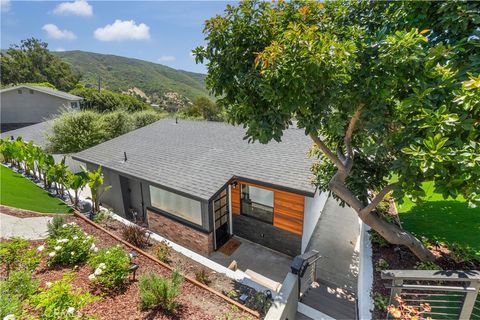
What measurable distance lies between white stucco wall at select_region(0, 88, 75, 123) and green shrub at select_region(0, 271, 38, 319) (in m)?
33.7

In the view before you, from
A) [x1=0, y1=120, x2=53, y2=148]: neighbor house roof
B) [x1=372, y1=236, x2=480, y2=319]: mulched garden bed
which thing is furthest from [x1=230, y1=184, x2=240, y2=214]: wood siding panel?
[x1=0, y1=120, x2=53, y2=148]: neighbor house roof

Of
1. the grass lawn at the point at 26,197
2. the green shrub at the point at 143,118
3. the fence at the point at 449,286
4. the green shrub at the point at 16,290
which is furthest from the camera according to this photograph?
the green shrub at the point at 143,118

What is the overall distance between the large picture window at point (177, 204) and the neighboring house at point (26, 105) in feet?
91.8

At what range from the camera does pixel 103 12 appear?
12.1 m

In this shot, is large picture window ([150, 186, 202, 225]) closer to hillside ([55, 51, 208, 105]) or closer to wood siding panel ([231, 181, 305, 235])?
wood siding panel ([231, 181, 305, 235])

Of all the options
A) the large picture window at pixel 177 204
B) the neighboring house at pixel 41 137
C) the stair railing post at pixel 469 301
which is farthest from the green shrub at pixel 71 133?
the stair railing post at pixel 469 301

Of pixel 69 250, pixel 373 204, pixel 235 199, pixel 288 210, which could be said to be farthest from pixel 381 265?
pixel 69 250

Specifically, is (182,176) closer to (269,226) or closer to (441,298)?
(269,226)

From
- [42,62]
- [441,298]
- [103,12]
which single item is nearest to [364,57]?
[441,298]

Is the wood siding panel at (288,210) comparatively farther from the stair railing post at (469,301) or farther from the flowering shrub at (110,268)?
the flowering shrub at (110,268)

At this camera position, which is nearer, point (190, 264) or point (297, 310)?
point (297, 310)

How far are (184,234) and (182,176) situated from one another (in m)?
2.54

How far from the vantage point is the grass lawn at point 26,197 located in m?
11.4

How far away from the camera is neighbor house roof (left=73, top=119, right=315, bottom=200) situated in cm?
920
